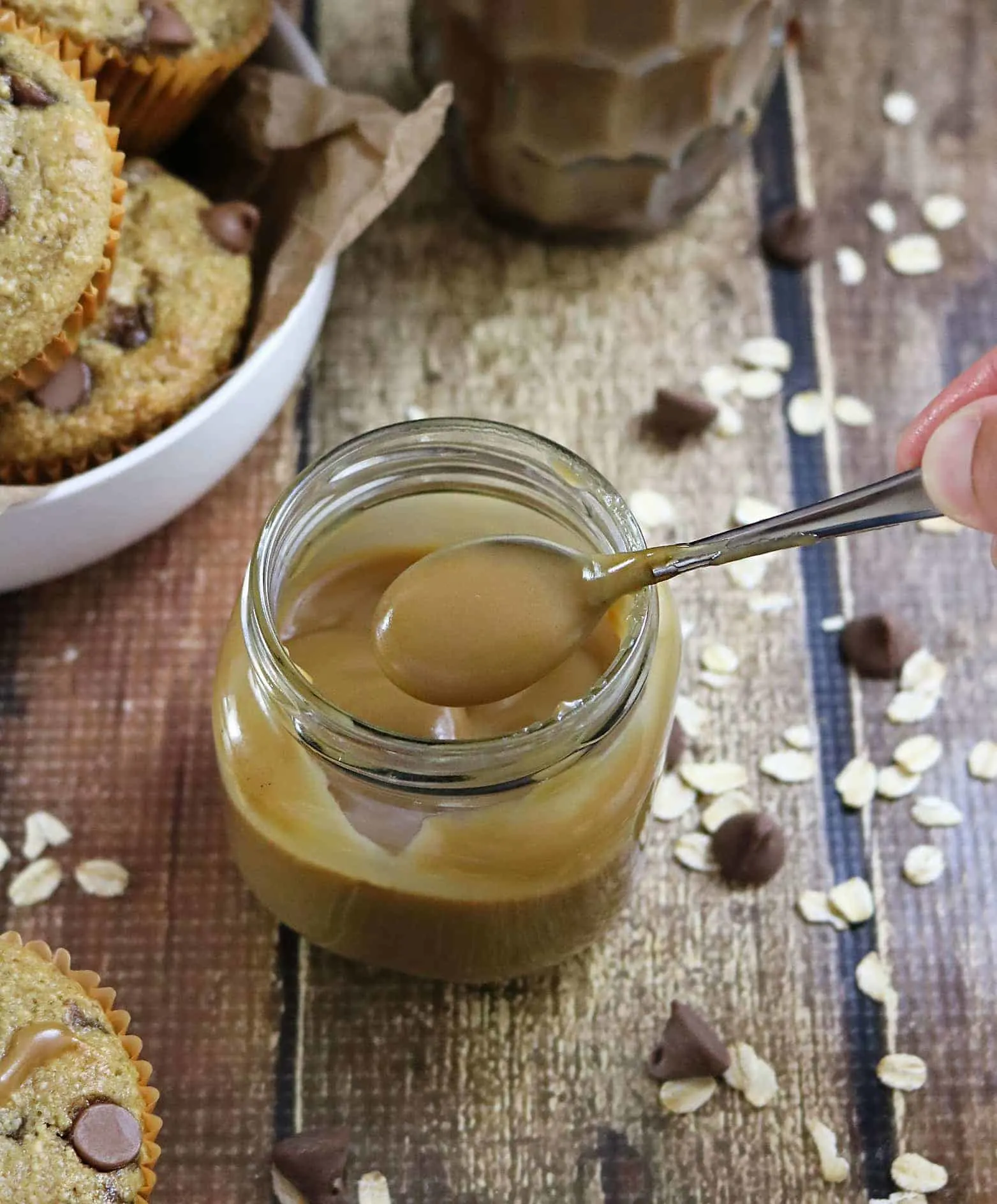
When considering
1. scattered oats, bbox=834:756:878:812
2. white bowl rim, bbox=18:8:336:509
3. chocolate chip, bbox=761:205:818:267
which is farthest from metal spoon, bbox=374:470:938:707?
chocolate chip, bbox=761:205:818:267

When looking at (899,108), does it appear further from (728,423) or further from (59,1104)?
(59,1104)

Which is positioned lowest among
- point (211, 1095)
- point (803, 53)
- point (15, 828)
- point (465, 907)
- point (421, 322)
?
point (211, 1095)

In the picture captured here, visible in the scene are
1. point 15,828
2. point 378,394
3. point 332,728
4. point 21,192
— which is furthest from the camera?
point 378,394

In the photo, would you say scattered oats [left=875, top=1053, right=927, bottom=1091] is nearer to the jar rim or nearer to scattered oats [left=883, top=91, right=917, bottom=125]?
the jar rim

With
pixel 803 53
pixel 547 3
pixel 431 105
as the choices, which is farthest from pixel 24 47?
pixel 803 53

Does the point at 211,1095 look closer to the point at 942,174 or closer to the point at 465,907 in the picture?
the point at 465,907

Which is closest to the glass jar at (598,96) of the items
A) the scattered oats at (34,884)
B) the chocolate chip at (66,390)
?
the chocolate chip at (66,390)
